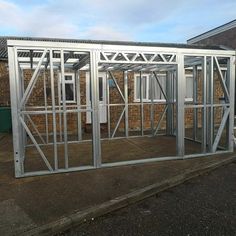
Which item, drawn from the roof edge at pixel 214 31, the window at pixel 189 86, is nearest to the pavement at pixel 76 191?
the window at pixel 189 86

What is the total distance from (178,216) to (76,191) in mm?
1776

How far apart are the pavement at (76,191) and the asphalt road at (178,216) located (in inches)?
6.3

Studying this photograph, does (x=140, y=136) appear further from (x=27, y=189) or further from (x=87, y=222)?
(x=87, y=222)

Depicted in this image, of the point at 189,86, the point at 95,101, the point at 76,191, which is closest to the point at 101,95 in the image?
the point at 189,86

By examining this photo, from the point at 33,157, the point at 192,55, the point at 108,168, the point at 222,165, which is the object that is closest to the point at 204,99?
the point at 192,55

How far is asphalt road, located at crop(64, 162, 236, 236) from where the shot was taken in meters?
3.78

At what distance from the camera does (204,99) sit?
7367mm

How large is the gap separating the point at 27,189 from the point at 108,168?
190 cm

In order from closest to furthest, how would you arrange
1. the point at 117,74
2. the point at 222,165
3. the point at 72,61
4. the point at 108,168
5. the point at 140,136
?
the point at 108,168, the point at 222,165, the point at 72,61, the point at 140,136, the point at 117,74

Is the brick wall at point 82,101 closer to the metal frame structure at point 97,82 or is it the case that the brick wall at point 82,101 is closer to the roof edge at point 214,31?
the metal frame structure at point 97,82

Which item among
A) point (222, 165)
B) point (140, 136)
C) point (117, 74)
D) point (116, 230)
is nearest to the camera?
point (116, 230)

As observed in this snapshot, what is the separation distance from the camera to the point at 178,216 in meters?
4.19

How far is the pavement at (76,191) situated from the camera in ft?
12.8

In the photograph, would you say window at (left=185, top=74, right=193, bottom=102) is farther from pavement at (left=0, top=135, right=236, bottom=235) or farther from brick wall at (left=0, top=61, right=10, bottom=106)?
brick wall at (left=0, top=61, right=10, bottom=106)
